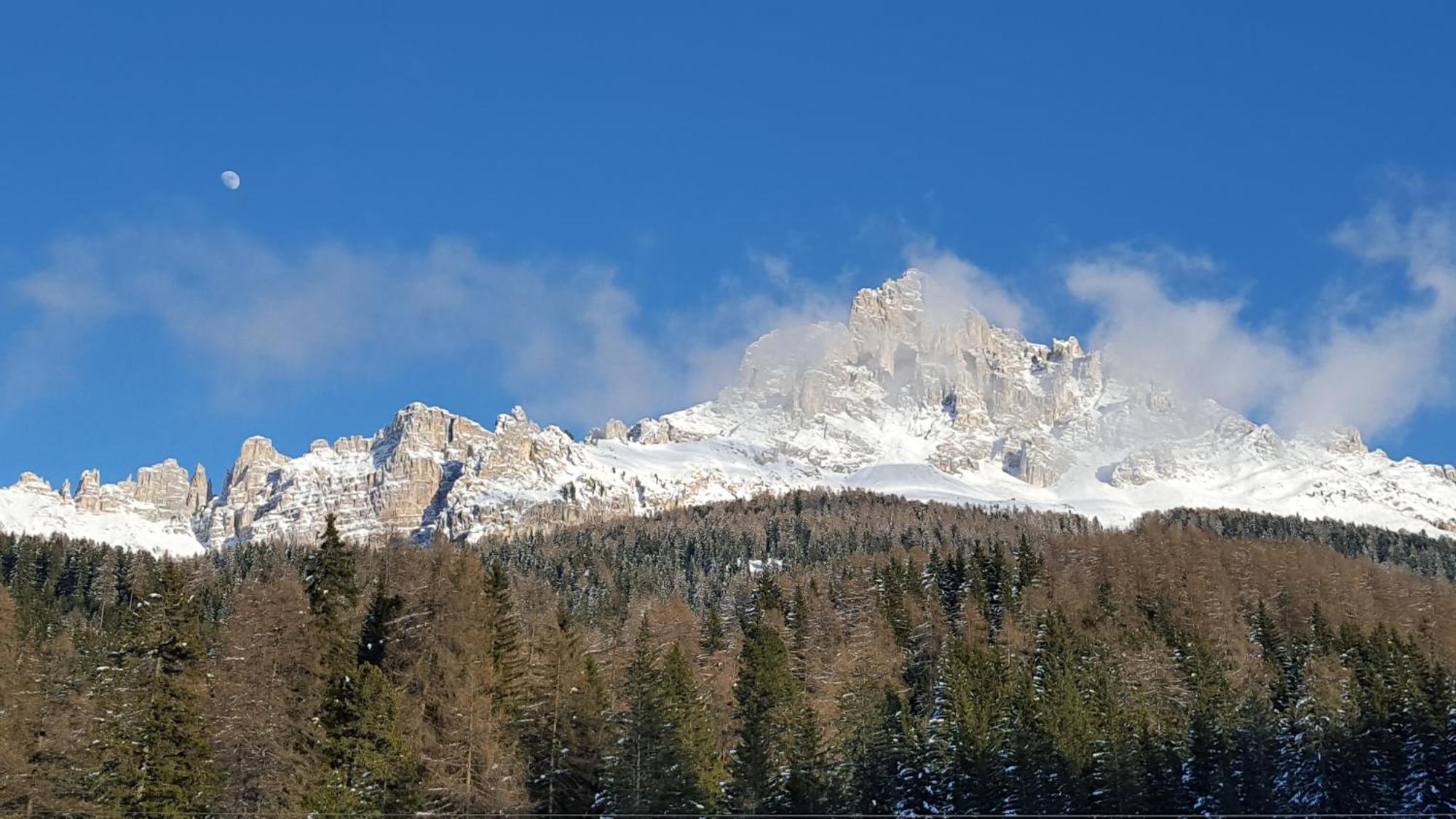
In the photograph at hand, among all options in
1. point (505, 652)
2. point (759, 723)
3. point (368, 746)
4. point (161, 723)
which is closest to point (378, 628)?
point (505, 652)

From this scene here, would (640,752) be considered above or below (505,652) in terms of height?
below

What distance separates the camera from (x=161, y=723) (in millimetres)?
48344

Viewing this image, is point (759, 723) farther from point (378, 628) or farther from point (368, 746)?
point (368, 746)

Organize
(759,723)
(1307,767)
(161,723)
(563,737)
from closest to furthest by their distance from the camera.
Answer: (161,723), (563,737), (759,723), (1307,767)

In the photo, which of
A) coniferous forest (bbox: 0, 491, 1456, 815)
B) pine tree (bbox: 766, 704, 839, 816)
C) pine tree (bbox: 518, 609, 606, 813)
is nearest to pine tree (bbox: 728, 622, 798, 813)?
coniferous forest (bbox: 0, 491, 1456, 815)

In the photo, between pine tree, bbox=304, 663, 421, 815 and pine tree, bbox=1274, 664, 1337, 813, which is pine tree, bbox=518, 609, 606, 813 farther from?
pine tree, bbox=1274, 664, 1337, 813

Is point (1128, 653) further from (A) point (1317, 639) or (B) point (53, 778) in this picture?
(B) point (53, 778)

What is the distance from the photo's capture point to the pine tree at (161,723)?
47.6 meters

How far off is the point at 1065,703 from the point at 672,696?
22.6 meters

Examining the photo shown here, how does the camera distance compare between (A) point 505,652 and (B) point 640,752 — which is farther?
(A) point 505,652

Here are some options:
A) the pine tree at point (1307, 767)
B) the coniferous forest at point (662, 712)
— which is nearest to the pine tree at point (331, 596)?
the coniferous forest at point (662, 712)

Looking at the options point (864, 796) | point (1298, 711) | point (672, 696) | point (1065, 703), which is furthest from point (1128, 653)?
point (672, 696)

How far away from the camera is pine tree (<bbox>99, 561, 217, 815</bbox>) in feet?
156

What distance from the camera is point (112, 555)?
17012 cm
